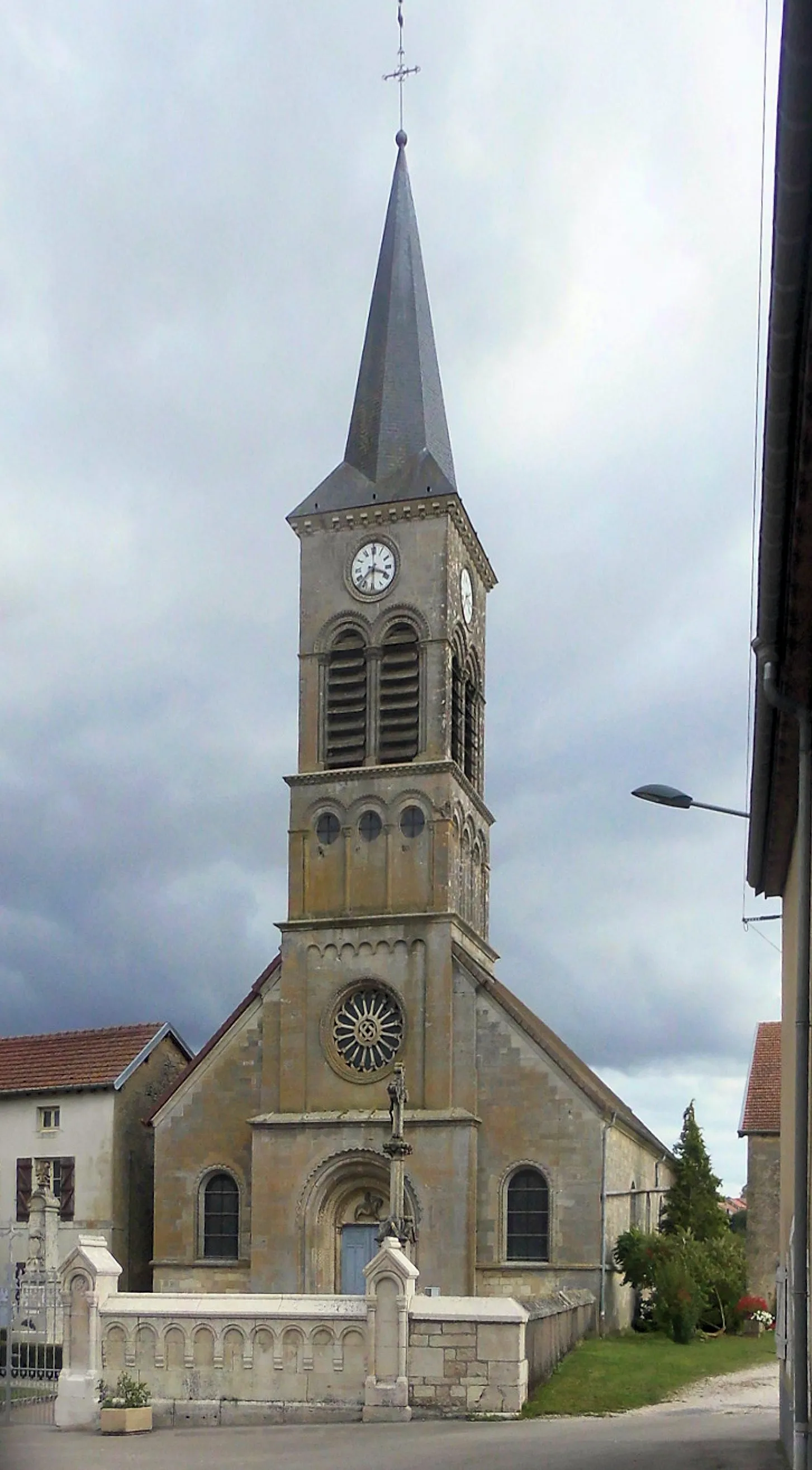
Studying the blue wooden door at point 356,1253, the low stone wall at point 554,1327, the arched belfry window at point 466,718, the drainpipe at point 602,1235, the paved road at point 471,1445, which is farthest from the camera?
the arched belfry window at point 466,718

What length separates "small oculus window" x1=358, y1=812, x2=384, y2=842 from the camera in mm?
38219

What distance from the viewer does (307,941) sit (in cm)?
3806

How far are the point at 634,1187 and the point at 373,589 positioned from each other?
16.8 meters

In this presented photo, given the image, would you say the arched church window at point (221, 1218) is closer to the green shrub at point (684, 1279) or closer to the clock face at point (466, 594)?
the green shrub at point (684, 1279)

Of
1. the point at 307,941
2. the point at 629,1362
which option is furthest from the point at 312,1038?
the point at 629,1362

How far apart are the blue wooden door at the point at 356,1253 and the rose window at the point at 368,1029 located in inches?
140

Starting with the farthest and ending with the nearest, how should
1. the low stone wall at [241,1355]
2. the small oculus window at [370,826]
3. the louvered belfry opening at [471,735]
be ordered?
the louvered belfry opening at [471,735] → the small oculus window at [370,826] → the low stone wall at [241,1355]

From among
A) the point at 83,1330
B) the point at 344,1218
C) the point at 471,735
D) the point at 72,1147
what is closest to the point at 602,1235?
the point at 344,1218

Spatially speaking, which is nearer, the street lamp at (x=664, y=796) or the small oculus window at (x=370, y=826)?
the street lamp at (x=664, y=796)

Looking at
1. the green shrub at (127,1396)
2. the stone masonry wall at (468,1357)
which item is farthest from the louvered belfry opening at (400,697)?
the green shrub at (127,1396)

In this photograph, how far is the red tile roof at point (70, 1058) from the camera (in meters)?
40.5

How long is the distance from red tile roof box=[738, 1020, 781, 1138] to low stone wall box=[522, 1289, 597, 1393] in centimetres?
1023

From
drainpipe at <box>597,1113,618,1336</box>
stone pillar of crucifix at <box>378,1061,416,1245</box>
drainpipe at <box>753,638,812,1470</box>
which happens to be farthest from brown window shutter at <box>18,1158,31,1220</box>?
drainpipe at <box>753,638,812,1470</box>

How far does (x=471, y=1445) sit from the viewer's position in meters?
19.2
